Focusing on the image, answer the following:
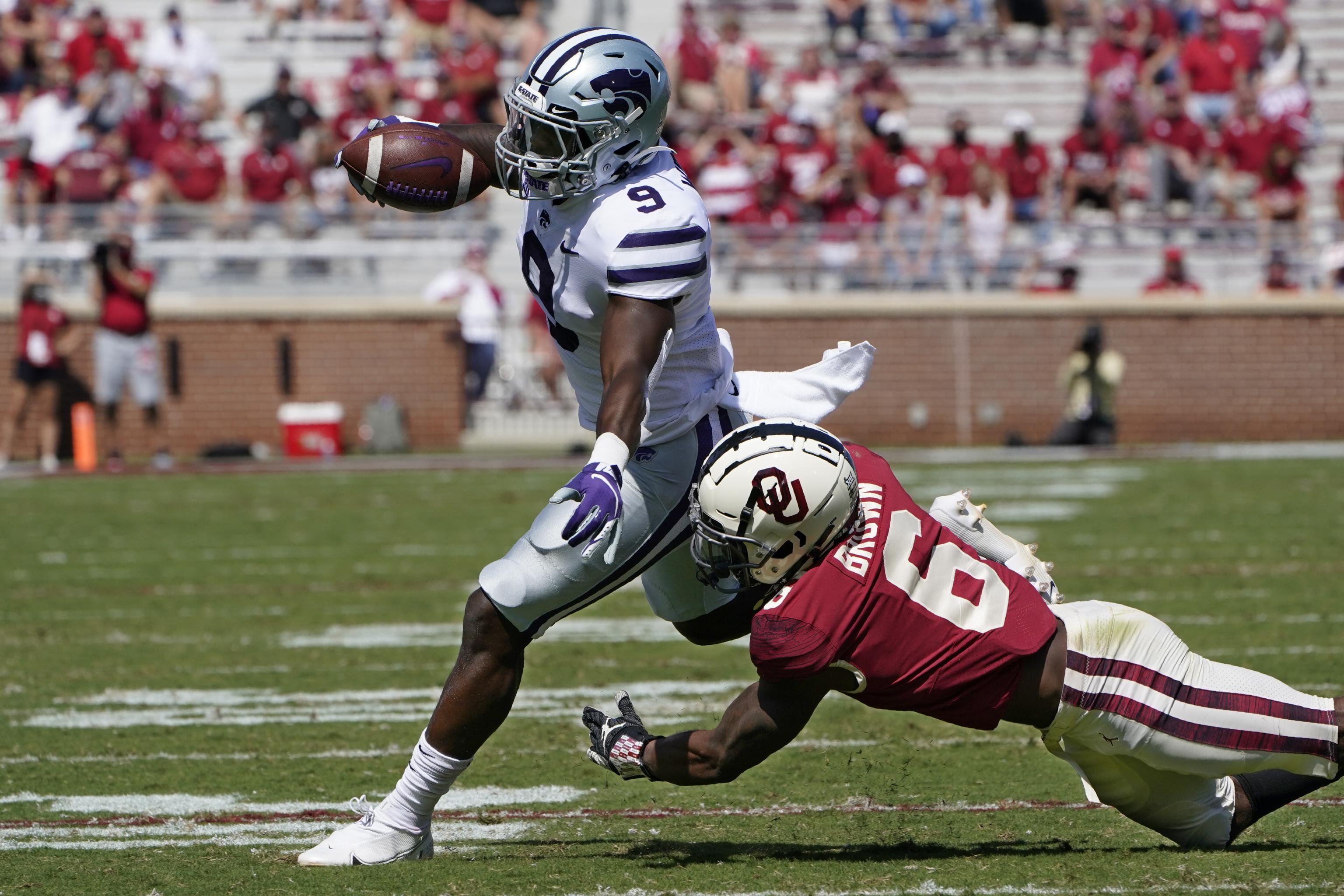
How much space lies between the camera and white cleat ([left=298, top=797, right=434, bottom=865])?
3670mm

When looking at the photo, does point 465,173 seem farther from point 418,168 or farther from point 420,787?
point 420,787

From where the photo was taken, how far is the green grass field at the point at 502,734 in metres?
3.57

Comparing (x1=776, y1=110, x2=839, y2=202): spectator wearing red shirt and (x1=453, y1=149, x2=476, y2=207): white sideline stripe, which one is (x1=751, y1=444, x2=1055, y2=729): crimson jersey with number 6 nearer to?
(x1=453, y1=149, x2=476, y2=207): white sideline stripe

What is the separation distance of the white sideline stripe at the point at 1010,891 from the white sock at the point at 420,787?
48cm

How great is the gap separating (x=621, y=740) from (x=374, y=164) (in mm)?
1458

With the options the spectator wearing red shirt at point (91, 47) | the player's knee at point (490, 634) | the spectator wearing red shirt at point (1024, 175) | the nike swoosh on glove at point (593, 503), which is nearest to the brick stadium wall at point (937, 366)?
the spectator wearing red shirt at point (1024, 175)

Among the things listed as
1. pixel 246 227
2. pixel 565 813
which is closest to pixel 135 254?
pixel 246 227

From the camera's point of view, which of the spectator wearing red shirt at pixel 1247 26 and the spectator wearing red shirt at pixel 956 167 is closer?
the spectator wearing red shirt at pixel 956 167

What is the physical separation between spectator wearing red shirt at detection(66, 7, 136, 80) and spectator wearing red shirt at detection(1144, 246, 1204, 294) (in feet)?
32.5

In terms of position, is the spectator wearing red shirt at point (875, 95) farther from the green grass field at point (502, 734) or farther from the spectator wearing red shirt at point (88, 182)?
the green grass field at point (502, 734)

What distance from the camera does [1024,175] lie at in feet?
51.5

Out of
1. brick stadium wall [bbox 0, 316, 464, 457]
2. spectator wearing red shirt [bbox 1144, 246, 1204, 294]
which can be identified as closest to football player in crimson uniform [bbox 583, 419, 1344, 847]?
brick stadium wall [bbox 0, 316, 464, 457]

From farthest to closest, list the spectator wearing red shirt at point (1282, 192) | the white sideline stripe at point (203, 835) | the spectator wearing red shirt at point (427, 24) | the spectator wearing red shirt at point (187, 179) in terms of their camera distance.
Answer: the spectator wearing red shirt at point (427, 24) → the spectator wearing red shirt at point (187, 179) → the spectator wearing red shirt at point (1282, 192) → the white sideline stripe at point (203, 835)

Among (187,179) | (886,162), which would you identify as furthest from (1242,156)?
(187,179)
